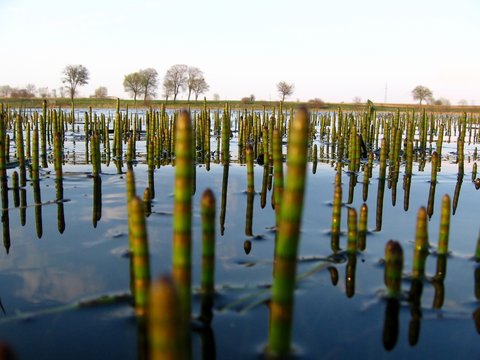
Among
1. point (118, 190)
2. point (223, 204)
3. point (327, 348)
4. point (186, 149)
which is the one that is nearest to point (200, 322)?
point (327, 348)

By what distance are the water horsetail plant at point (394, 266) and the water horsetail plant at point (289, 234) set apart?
66.7 inches

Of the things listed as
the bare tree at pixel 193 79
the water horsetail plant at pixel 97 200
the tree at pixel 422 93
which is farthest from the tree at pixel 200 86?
the water horsetail plant at pixel 97 200

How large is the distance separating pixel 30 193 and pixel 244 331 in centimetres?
561

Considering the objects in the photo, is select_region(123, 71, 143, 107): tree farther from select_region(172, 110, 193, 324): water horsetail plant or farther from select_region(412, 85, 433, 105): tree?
select_region(172, 110, 193, 324): water horsetail plant

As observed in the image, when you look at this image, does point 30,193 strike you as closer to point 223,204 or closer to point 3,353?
point 223,204

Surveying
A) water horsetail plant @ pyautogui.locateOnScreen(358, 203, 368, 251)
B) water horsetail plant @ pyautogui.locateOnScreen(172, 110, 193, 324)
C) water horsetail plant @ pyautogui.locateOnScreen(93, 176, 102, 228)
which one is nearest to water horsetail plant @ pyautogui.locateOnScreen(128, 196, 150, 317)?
water horsetail plant @ pyautogui.locateOnScreen(172, 110, 193, 324)

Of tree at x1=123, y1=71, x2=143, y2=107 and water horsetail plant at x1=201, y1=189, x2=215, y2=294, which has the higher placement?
tree at x1=123, y1=71, x2=143, y2=107

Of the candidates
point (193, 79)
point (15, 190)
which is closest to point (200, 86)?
point (193, 79)

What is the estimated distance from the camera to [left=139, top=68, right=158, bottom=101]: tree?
84125 mm

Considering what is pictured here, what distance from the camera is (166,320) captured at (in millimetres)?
1201

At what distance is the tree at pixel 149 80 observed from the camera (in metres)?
84.1

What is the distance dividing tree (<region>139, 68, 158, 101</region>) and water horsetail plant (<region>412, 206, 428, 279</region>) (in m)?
83.8

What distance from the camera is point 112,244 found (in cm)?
499

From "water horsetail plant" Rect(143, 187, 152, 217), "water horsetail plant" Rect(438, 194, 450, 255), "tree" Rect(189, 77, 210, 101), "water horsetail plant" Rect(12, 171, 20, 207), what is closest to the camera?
"water horsetail plant" Rect(438, 194, 450, 255)
